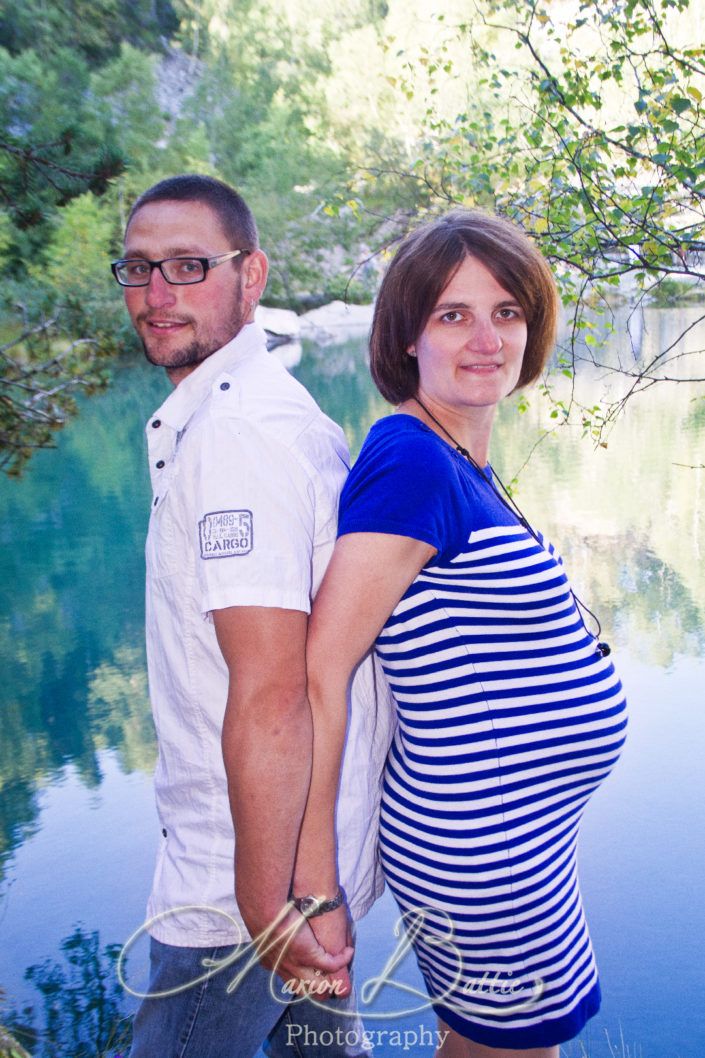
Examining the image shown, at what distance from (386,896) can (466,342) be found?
111 inches

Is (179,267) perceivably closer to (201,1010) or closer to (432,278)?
(432,278)

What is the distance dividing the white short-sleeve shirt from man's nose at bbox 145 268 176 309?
0.09 m

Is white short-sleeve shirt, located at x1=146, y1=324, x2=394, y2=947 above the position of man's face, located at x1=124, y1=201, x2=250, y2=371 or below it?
below

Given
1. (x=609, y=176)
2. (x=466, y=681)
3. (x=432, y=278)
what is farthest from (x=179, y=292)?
(x=609, y=176)

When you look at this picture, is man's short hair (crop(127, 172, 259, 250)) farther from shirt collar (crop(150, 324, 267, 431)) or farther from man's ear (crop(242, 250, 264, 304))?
shirt collar (crop(150, 324, 267, 431))

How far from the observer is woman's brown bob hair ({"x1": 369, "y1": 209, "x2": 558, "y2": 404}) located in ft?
4.02

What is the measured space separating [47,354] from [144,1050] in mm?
3617

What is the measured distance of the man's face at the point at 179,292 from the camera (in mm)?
1254

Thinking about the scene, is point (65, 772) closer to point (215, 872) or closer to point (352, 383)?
point (215, 872)

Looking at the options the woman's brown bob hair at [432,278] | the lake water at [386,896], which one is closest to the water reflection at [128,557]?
the lake water at [386,896]

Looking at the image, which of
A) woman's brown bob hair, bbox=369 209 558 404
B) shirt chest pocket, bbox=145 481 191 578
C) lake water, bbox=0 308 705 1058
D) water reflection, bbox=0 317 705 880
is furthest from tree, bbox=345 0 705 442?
lake water, bbox=0 308 705 1058

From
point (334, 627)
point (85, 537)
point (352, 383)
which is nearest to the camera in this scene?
point (334, 627)

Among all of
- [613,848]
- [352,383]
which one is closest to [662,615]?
[613,848]

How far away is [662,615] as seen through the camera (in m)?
6.40
